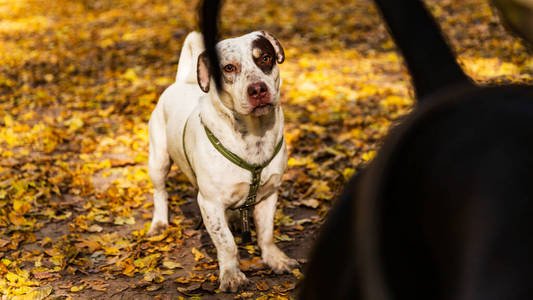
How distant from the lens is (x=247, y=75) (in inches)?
121

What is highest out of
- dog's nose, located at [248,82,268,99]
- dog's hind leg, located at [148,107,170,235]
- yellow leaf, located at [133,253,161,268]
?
dog's nose, located at [248,82,268,99]

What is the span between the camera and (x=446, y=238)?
83cm

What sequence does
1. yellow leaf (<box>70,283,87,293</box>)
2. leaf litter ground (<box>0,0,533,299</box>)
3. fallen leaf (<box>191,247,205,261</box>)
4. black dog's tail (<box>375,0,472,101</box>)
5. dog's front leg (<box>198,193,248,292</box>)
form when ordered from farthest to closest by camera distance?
1. fallen leaf (<box>191,247,205,261</box>)
2. leaf litter ground (<box>0,0,533,299</box>)
3. yellow leaf (<box>70,283,87,293</box>)
4. dog's front leg (<box>198,193,248,292</box>)
5. black dog's tail (<box>375,0,472,101</box>)

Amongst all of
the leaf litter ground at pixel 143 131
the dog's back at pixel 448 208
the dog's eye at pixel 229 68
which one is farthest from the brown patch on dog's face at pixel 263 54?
the dog's back at pixel 448 208

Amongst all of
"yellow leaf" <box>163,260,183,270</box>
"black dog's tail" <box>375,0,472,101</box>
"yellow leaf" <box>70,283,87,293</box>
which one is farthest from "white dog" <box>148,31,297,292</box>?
"black dog's tail" <box>375,0,472,101</box>

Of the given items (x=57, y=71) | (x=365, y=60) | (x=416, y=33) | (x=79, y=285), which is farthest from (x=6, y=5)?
(x=416, y=33)

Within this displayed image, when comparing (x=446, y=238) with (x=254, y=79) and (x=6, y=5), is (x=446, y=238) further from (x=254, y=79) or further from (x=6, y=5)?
(x=6, y=5)

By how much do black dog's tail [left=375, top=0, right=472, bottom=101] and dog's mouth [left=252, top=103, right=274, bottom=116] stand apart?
2.10m

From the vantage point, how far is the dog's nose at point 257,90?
9.95 feet

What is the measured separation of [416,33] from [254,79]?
6.96ft

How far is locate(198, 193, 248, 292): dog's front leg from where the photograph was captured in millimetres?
3377

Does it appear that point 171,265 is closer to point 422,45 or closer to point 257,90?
point 257,90

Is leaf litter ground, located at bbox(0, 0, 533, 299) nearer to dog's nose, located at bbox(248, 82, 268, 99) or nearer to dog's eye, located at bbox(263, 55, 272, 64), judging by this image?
dog's nose, located at bbox(248, 82, 268, 99)

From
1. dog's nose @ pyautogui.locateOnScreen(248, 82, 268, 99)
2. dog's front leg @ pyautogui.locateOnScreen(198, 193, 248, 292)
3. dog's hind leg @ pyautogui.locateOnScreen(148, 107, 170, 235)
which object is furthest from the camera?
dog's hind leg @ pyautogui.locateOnScreen(148, 107, 170, 235)
